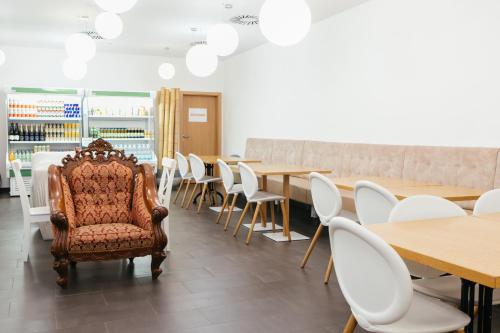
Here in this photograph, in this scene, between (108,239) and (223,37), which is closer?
(108,239)

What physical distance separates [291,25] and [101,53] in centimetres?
704

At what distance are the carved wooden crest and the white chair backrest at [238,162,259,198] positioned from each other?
4.22 feet

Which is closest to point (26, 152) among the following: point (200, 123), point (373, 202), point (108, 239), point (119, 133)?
point (119, 133)

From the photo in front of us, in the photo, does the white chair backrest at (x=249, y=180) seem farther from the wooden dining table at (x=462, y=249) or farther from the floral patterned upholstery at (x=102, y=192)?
the wooden dining table at (x=462, y=249)

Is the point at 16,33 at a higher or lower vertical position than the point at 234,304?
higher

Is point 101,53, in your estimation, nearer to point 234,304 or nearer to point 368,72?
point 368,72

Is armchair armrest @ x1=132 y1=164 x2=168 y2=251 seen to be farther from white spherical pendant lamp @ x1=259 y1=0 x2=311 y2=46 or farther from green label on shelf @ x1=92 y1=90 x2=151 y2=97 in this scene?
green label on shelf @ x1=92 y1=90 x2=151 y2=97

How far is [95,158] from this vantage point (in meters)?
4.35

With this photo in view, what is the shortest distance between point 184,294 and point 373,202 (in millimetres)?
1498

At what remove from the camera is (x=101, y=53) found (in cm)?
989

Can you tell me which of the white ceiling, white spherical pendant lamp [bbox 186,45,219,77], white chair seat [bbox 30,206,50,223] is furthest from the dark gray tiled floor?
the white ceiling

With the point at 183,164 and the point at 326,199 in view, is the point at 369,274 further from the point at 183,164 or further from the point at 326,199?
the point at 183,164

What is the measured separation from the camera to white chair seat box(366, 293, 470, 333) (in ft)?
5.77

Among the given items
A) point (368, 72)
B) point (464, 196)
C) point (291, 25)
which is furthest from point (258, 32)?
point (464, 196)
